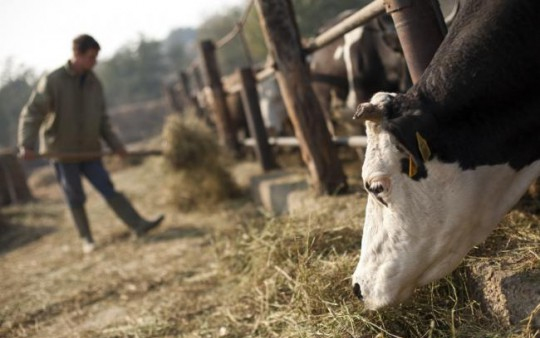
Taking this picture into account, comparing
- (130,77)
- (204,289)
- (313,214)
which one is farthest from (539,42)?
(130,77)

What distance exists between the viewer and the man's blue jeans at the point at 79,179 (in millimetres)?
4977

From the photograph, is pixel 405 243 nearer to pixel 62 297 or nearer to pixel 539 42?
pixel 539 42

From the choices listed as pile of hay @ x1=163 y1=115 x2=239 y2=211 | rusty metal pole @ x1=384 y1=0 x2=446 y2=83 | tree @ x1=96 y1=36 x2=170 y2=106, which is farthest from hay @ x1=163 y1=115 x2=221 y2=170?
tree @ x1=96 y1=36 x2=170 y2=106

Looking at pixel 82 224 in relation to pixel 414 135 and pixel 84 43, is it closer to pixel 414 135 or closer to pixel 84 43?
pixel 84 43

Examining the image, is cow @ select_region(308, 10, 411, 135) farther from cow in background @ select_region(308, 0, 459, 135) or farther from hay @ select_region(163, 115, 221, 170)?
hay @ select_region(163, 115, 221, 170)

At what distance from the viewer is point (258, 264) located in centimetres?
287

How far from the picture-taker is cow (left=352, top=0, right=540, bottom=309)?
1.74 meters

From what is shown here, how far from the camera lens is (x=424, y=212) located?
1.79 meters

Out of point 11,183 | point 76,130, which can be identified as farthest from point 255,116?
point 11,183

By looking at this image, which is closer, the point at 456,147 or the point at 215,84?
the point at 456,147

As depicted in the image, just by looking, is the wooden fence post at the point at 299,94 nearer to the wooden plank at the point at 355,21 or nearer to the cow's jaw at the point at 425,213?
the wooden plank at the point at 355,21

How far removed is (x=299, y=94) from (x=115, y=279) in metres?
1.94

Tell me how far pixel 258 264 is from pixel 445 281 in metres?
1.13

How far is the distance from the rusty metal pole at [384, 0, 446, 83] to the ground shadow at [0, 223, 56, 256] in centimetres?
552
